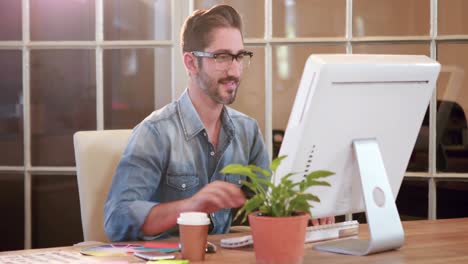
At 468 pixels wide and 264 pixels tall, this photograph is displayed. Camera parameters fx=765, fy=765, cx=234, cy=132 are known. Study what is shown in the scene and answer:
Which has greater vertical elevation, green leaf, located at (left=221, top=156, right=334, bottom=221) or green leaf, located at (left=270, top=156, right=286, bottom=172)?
green leaf, located at (left=270, top=156, right=286, bottom=172)

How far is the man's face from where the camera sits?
2.31 meters

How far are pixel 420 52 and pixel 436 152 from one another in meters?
0.42

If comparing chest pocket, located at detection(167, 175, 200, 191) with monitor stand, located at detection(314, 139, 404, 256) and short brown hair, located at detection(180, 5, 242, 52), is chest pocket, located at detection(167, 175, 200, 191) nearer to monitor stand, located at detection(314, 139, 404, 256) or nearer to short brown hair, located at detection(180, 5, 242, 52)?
short brown hair, located at detection(180, 5, 242, 52)

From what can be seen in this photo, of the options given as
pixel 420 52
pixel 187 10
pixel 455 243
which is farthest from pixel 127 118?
pixel 455 243

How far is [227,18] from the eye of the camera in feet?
7.80

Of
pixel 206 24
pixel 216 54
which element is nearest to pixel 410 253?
pixel 216 54

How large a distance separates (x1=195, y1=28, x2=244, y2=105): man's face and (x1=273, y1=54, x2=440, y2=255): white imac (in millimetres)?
663

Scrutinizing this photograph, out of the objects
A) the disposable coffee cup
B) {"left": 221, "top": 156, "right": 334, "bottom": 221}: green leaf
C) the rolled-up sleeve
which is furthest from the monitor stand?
the rolled-up sleeve

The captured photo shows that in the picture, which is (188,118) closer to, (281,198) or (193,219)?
(193,219)

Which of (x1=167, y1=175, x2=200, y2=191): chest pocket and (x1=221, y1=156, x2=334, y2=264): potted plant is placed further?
(x1=167, y1=175, x2=200, y2=191): chest pocket

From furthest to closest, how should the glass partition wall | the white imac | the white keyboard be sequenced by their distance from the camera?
the glass partition wall → the white keyboard → the white imac

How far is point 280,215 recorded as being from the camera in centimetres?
150

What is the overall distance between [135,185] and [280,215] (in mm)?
696

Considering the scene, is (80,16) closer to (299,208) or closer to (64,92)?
(64,92)
